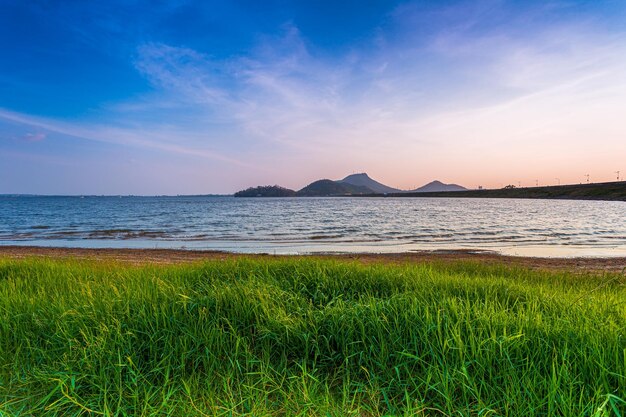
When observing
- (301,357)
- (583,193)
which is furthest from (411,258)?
(583,193)

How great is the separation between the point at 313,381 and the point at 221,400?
0.78 metres

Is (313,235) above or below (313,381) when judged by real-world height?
below

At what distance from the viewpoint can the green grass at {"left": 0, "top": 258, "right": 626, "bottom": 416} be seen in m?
2.41

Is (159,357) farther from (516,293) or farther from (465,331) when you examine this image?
→ (516,293)

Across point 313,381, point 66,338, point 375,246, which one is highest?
point 66,338

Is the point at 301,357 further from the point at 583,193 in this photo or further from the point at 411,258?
the point at 583,193

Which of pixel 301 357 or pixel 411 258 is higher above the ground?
pixel 301 357

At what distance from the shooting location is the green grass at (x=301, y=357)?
2.41 meters

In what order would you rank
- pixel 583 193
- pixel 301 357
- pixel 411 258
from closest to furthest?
pixel 301 357 → pixel 411 258 → pixel 583 193

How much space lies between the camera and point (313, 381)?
2799 mm

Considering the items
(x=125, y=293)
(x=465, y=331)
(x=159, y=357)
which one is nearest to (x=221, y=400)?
(x=159, y=357)

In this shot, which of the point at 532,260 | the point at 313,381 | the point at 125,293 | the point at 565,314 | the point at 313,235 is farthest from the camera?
the point at 313,235

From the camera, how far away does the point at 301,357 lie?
3.18 m

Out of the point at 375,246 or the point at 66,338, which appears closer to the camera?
the point at 66,338
